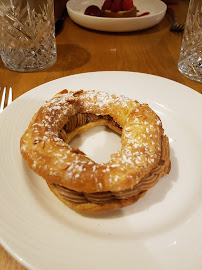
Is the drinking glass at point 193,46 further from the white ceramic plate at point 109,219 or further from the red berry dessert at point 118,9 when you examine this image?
the red berry dessert at point 118,9

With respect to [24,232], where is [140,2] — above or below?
above

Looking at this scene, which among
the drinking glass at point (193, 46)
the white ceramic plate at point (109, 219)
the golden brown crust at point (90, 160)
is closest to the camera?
the white ceramic plate at point (109, 219)

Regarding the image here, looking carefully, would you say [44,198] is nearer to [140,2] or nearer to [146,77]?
[146,77]

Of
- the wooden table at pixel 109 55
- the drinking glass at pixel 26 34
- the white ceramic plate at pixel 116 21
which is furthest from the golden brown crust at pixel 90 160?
the white ceramic plate at pixel 116 21

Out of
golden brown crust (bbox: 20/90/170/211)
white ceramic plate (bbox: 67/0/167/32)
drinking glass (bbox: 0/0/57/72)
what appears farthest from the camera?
white ceramic plate (bbox: 67/0/167/32)

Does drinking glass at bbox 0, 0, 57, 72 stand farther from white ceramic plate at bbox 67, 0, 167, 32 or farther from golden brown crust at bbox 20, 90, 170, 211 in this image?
golden brown crust at bbox 20, 90, 170, 211

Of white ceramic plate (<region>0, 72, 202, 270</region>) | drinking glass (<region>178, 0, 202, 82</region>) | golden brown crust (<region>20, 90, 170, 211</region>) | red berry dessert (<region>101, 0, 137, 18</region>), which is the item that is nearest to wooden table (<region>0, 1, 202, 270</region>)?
drinking glass (<region>178, 0, 202, 82</region>)

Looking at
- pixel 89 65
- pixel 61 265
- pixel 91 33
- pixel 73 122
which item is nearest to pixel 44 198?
pixel 61 265
